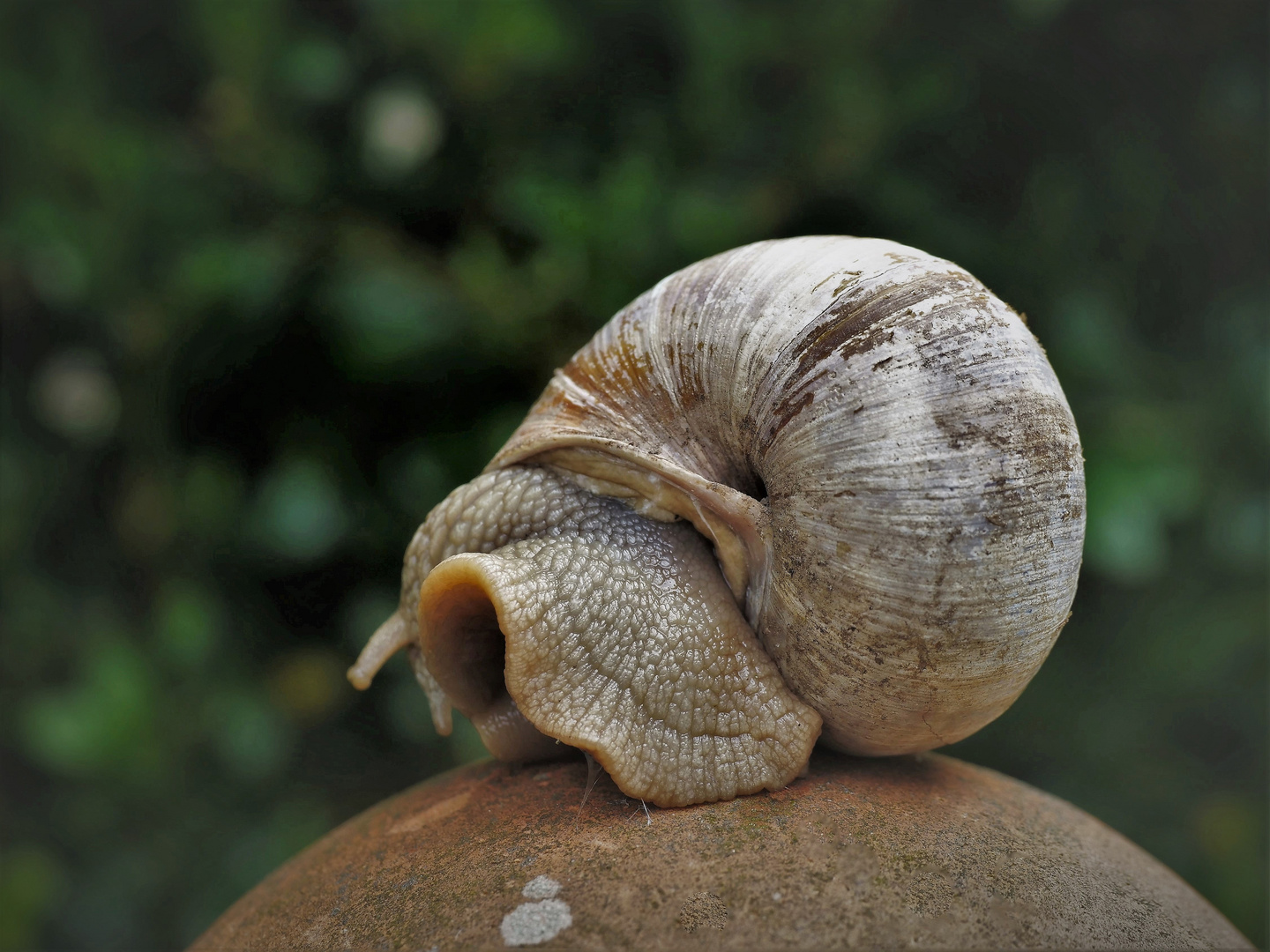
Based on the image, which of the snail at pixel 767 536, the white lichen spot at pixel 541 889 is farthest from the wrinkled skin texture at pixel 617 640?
the white lichen spot at pixel 541 889

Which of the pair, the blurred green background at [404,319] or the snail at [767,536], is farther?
the blurred green background at [404,319]

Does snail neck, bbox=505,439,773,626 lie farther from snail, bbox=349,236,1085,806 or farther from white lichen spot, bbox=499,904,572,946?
white lichen spot, bbox=499,904,572,946

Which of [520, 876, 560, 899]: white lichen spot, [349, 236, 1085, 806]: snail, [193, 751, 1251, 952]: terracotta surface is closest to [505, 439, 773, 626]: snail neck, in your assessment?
[349, 236, 1085, 806]: snail

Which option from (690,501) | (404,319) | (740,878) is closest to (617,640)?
(690,501)

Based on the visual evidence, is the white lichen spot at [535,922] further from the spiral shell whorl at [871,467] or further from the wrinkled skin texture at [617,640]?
the spiral shell whorl at [871,467]

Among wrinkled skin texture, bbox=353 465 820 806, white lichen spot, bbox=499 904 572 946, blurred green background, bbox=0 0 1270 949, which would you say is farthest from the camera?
blurred green background, bbox=0 0 1270 949

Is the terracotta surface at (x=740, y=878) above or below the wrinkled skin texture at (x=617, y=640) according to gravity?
below

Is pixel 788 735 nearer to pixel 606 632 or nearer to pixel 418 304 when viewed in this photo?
pixel 606 632
